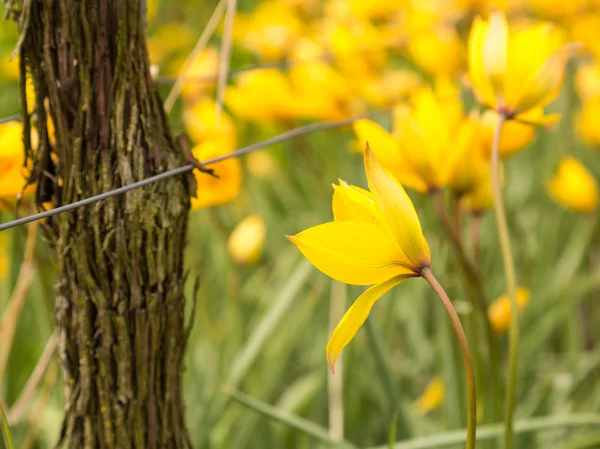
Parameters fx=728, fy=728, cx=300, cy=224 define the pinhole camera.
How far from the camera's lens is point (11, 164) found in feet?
1.61

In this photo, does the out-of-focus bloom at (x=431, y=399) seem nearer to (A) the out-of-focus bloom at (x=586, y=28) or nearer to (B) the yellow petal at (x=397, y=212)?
(B) the yellow petal at (x=397, y=212)

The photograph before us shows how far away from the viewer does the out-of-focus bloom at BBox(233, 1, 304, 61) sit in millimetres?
1646

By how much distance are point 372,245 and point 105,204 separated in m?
0.18

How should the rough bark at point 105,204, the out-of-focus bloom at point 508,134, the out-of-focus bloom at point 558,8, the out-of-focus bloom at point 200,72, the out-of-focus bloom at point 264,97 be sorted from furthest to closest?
the out-of-focus bloom at point 558,8 < the out-of-focus bloom at point 200,72 < the out-of-focus bloom at point 264,97 < the out-of-focus bloom at point 508,134 < the rough bark at point 105,204

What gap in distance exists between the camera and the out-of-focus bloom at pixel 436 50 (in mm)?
1439

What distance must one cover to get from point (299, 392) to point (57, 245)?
573 mm

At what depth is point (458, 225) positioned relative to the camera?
28.2 inches

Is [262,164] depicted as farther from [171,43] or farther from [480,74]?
[480,74]

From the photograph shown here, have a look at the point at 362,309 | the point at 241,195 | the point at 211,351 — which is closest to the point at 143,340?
the point at 362,309

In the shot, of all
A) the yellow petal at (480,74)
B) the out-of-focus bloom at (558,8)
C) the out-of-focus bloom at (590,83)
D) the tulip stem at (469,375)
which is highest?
the out-of-focus bloom at (558,8)

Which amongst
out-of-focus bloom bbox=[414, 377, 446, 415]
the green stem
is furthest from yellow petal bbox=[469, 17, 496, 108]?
out-of-focus bloom bbox=[414, 377, 446, 415]

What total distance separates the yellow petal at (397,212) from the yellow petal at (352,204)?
2 centimetres

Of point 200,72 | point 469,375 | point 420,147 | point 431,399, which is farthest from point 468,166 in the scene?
point 200,72

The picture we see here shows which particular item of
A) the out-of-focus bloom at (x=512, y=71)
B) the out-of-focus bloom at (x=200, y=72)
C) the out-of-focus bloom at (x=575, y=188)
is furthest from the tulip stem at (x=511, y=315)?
the out-of-focus bloom at (x=200, y=72)
